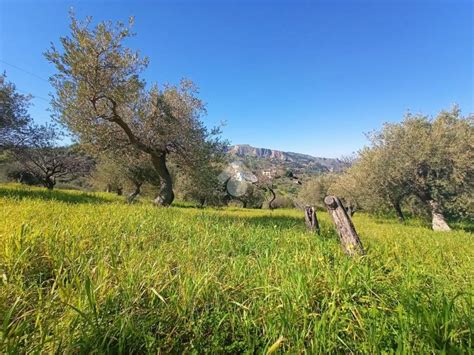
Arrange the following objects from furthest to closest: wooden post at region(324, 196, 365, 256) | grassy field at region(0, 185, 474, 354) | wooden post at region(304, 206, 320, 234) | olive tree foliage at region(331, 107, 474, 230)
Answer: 1. olive tree foliage at region(331, 107, 474, 230)
2. wooden post at region(304, 206, 320, 234)
3. wooden post at region(324, 196, 365, 256)
4. grassy field at region(0, 185, 474, 354)

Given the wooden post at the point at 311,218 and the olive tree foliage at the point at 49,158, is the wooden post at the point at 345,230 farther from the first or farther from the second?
the olive tree foliage at the point at 49,158

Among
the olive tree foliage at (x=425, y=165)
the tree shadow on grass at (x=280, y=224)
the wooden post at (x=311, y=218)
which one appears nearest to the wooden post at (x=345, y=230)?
the tree shadow on grass at (x=280, y=224)

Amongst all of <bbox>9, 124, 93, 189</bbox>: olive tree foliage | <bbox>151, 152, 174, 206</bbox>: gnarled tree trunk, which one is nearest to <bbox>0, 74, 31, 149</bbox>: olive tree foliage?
<bbox>9, 124, 93, 189</bbox>: olive tree foliage

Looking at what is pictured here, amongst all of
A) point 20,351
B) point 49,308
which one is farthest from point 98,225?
point 20,351

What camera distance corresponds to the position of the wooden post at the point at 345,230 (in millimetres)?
4876

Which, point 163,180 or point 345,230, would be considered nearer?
point 345,230

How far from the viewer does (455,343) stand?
2186 mm

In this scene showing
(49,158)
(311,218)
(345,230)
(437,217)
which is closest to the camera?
(345,230)

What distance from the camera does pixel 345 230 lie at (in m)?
5.30

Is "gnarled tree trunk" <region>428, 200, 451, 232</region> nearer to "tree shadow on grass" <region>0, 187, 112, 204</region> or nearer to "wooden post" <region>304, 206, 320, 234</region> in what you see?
"wooden post" <region>304, 206, 320, 234</region>

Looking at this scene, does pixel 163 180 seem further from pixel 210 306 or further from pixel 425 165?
pixel 425 165

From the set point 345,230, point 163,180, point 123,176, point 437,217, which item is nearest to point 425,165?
point 437,217

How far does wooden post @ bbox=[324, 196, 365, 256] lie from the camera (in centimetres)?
488

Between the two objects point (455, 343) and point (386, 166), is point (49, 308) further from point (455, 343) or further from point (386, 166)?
point (386, 166)
